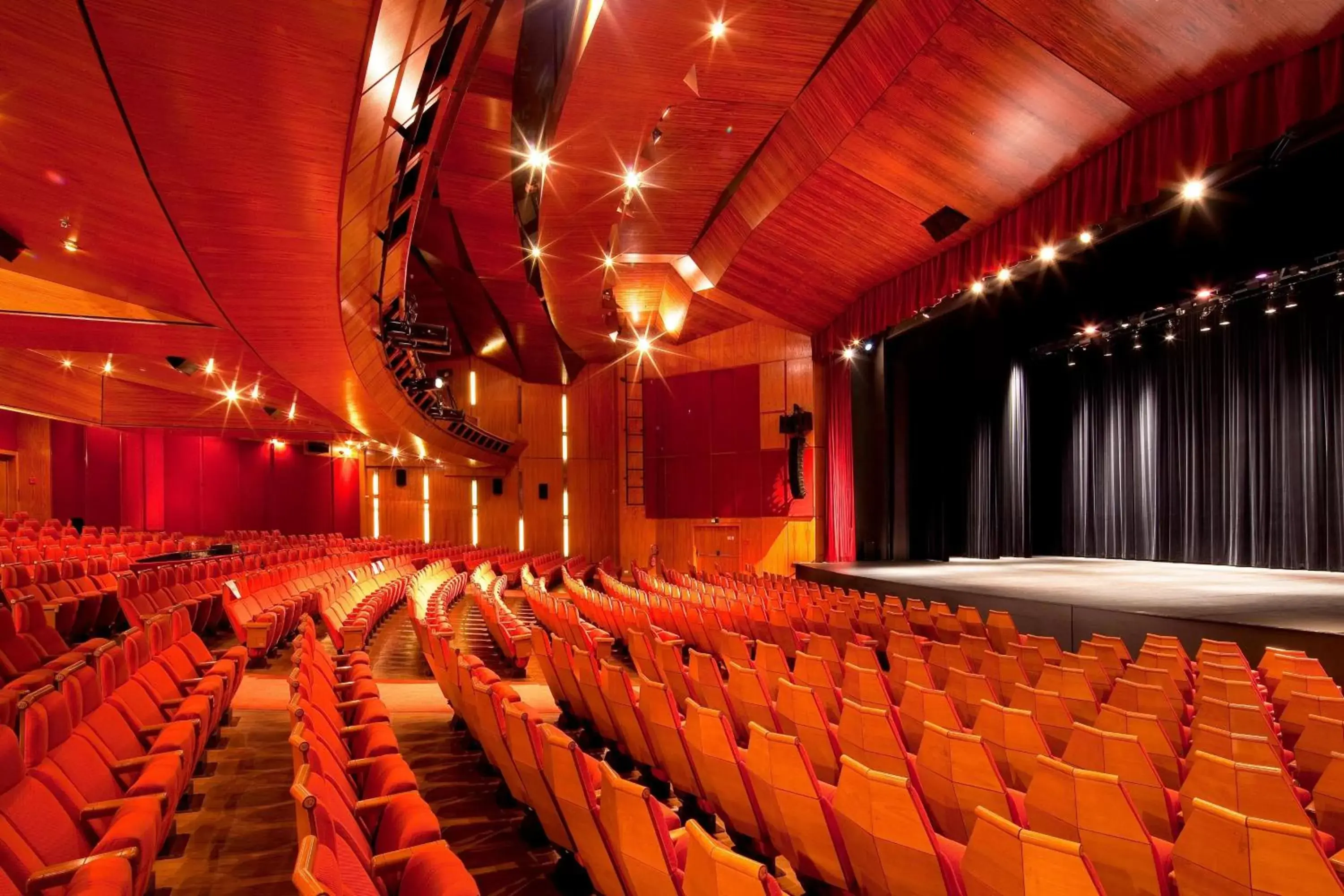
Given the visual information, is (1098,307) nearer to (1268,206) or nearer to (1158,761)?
(1268,206)

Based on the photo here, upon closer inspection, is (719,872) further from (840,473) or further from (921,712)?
(840,473)

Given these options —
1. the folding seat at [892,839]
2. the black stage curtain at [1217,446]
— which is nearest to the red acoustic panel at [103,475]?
the folding seat at [892,839]

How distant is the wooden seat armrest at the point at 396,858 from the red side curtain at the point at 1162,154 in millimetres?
4997

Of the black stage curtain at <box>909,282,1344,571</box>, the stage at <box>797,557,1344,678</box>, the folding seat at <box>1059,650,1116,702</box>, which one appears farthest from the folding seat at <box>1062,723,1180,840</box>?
the black stage curtain at <box>909,282,1344,571</box>

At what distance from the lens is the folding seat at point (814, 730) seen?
103 inches

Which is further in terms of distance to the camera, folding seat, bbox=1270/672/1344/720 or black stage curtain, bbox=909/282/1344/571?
black stage curtain, bbox=909/282/1344/571

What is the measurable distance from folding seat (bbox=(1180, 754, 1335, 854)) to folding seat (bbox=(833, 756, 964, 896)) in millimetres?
567

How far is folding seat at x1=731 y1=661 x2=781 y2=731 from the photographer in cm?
298

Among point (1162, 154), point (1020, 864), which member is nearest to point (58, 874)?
point (1020, 864)

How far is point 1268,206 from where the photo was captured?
16.7 feet

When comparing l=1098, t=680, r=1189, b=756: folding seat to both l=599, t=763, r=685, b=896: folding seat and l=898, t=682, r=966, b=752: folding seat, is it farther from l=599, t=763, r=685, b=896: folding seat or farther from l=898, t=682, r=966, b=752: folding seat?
l=599, t=763, r=685, b=896: folding seat

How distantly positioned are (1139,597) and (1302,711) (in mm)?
3714

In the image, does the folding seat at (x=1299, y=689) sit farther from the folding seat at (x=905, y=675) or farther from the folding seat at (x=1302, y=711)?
the folding seat at (x=905, y=675)

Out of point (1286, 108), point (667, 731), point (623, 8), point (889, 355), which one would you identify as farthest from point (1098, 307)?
point (667, 731)
